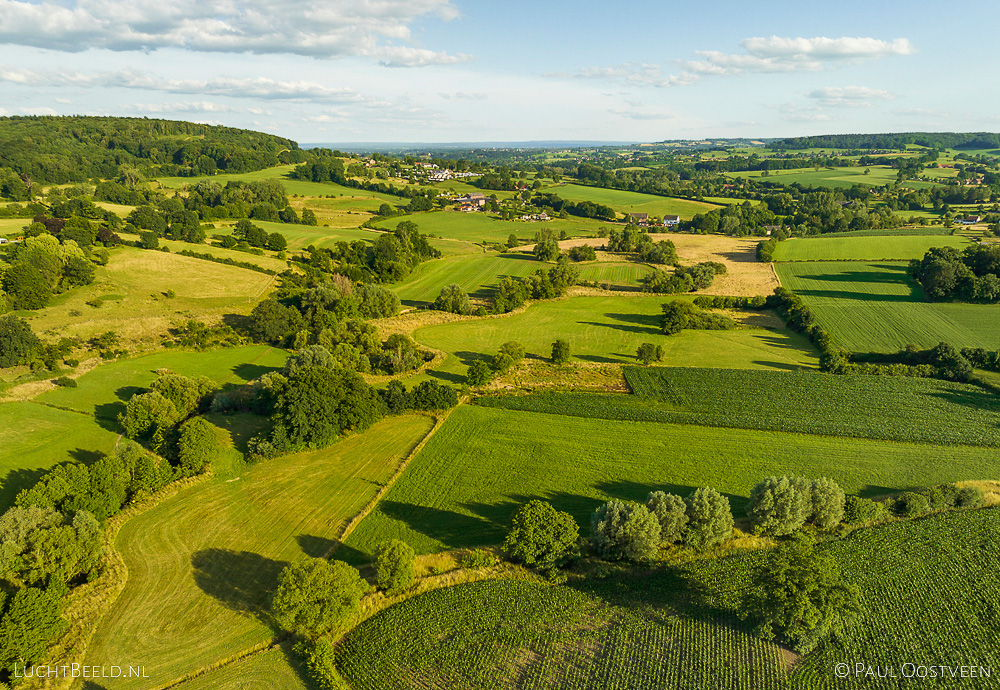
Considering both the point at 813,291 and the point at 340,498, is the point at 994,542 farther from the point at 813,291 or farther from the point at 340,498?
the point at 813,291

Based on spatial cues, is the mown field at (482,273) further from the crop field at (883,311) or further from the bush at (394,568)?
the bush at (394,568)

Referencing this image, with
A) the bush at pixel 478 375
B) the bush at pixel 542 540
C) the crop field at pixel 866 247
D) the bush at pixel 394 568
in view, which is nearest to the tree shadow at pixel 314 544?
the bush at pixel 394 568

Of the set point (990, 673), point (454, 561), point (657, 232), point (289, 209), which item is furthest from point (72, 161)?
point (990, 673)

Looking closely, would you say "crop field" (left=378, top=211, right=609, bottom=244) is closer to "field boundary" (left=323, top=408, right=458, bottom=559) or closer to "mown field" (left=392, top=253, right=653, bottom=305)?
"mown field" (left=392, top=253, right=653, bottom=305)

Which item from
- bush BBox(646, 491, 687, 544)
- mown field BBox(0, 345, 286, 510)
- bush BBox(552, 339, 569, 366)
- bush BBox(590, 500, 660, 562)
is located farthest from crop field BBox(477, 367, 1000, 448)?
mown field BBox(0, 345, 286, 510)

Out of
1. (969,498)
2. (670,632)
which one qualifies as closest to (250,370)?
(670,632)

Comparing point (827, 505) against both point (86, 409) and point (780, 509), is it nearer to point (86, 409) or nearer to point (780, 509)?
point (780, 509)

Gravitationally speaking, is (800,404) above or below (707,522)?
above
